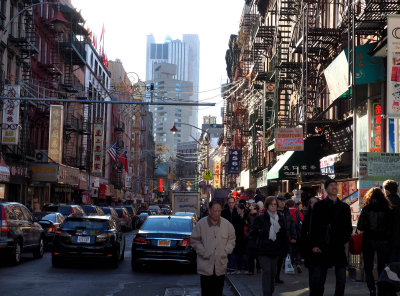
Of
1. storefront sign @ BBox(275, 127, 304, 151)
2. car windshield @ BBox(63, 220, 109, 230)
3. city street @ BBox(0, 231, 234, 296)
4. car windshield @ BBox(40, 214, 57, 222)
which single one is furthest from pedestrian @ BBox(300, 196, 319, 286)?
storefront sign @ BBox(275, 127, 304, 151)

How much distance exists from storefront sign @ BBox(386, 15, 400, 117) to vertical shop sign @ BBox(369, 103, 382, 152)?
3.91 metres

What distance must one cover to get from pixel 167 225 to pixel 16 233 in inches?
163

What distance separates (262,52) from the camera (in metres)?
46.9

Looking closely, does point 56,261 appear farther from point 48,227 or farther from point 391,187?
point 391,187

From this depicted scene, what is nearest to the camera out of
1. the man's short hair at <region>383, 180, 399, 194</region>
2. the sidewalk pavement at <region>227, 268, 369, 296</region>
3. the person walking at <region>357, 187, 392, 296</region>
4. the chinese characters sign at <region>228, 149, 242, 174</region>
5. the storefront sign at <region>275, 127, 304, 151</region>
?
the person walking at <region>357, 187, 392, 296</region>

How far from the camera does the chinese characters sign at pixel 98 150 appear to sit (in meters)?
60.3

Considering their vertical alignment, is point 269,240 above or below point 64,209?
above

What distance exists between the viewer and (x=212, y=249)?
8.79 meters

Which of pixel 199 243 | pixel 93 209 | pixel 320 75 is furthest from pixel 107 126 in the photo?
pixel 199 243

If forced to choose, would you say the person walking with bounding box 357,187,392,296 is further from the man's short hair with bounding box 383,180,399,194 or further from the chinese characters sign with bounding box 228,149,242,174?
the chinese characters sign with bounding box 228,149,242,174

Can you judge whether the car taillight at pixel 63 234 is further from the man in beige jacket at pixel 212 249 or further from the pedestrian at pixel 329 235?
the pedestrian at pixel 329 235

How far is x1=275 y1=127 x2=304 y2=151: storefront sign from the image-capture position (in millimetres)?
26547

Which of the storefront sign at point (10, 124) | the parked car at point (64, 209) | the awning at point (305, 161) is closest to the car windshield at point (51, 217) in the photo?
the parked car at point (64, 209)

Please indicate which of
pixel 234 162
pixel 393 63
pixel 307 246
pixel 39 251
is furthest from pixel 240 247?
pixel 234 162
